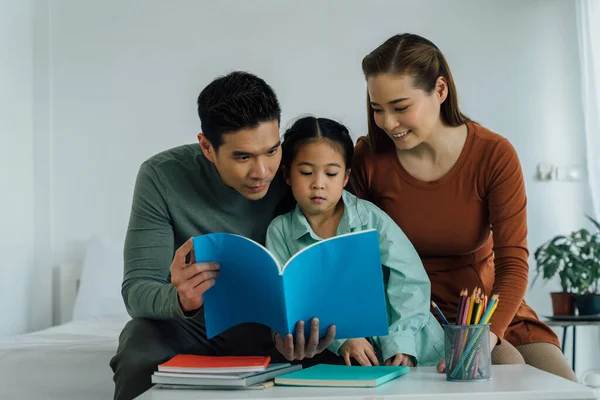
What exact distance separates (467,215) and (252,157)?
0.58m

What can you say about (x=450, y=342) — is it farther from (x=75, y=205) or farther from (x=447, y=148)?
(x=75, y=205)

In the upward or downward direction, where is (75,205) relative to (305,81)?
downward

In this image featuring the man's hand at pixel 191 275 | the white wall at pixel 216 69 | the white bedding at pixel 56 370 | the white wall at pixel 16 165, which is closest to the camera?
the man's hand at pixel 191 275

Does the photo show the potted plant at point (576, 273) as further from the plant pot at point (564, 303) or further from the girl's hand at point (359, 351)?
the girl's hand at point (359, 351)

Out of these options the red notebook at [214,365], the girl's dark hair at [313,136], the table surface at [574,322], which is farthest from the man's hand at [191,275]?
the table surface at [574,322]

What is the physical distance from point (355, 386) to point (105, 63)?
10.8 feet

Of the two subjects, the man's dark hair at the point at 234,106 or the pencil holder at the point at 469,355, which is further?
the man's dark hair at the point at 234,106

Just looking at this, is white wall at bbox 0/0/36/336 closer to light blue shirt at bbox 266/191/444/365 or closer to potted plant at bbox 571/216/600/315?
light blue shirt at bbox 266/191/444/365

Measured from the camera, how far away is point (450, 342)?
1377 millimetres

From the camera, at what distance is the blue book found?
4.54 feet

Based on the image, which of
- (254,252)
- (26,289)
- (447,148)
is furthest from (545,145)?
(254,252)

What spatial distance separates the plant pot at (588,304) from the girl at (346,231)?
6.22ft

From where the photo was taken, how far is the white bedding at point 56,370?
84.1 inches

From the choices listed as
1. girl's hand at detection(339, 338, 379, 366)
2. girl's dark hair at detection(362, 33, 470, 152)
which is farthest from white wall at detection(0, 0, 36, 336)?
girl's hand at detection(339, 338, 379, 366)
